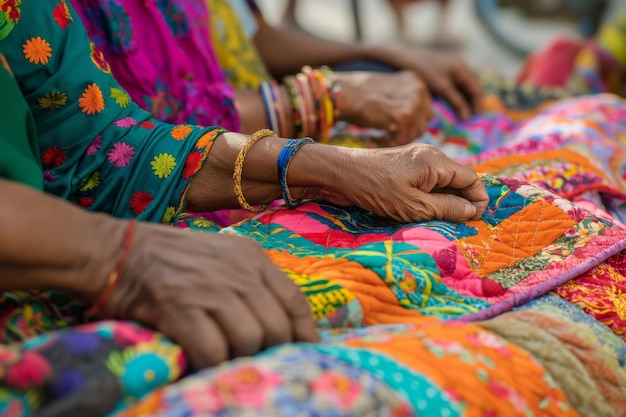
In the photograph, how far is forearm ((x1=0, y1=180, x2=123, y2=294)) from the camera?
0.60 m

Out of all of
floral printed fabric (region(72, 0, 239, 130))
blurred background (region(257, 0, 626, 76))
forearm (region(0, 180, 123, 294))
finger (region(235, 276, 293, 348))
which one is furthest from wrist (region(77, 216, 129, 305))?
blurred background (region(257, 0, 626, 76))

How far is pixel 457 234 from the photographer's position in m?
0.92

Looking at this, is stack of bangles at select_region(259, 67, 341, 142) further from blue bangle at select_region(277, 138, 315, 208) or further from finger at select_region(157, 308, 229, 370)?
finger at select_region(157, 308, 229, 370)

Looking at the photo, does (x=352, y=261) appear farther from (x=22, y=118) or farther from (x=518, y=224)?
(x=22, y=118)

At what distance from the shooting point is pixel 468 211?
3.12 feet

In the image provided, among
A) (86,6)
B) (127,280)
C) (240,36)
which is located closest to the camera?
(127,280)

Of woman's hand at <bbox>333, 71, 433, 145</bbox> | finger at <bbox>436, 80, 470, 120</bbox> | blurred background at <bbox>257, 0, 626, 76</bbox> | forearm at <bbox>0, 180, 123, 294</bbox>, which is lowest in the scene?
blurred background at <bbox>257, 0, 626, 76</bbox>

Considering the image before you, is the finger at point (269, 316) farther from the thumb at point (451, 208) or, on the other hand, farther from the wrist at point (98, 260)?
the thumb at point (451, 208)

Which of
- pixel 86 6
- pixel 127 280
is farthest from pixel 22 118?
pixel 86 6

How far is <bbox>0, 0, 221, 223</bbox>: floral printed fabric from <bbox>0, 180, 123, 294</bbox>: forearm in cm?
30

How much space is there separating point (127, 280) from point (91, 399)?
145 millimetres

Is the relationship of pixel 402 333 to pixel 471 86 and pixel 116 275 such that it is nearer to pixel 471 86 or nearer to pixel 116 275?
pixel 116 275

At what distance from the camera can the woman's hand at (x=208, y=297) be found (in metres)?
0.65

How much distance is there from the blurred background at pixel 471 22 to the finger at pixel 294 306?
3245 millimetres
